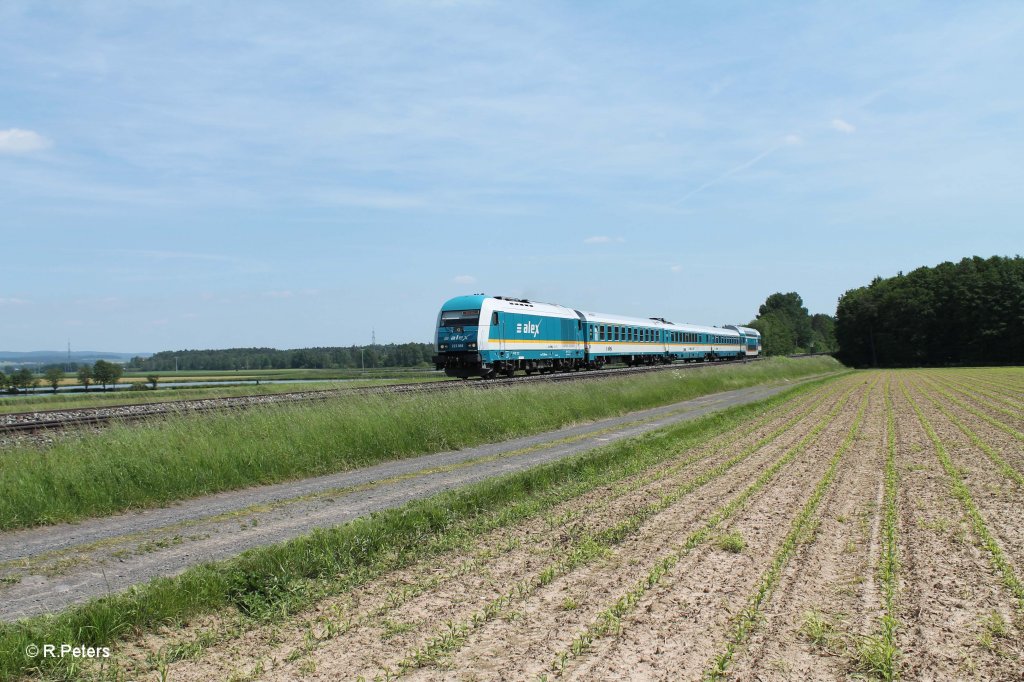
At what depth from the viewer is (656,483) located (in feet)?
41.2

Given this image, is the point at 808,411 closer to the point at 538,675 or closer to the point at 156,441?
the point at 156,441

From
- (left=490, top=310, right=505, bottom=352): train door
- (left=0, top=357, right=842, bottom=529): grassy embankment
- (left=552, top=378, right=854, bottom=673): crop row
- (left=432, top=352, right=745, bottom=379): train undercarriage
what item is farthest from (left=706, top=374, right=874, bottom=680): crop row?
(left=432, top=352, right=745, bottom=379): train undercarriage

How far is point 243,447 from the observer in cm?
1309

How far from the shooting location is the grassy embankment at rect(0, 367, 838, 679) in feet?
18.6

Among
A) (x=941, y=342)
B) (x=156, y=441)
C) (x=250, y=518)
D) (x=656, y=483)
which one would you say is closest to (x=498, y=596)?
(x=250, y=518)

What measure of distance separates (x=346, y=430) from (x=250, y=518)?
5.26m

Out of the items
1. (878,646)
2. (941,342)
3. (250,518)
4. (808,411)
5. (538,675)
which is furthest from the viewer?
(941,342)

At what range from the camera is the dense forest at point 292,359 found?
81562 millimetres

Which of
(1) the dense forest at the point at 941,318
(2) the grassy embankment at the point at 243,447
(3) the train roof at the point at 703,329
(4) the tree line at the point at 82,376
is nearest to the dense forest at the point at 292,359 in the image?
(3) the train roof at the point at 703,329

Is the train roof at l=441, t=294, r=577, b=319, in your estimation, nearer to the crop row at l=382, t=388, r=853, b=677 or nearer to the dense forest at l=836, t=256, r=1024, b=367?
the crop row at l=382, t=388, r=853, b=677

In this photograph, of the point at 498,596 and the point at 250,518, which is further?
the point at 250,518

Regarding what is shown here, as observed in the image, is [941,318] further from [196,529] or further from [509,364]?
[196,529]

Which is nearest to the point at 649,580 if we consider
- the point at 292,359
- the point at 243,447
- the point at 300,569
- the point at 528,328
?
the point at 300,569

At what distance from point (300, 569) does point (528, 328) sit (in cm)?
2769
